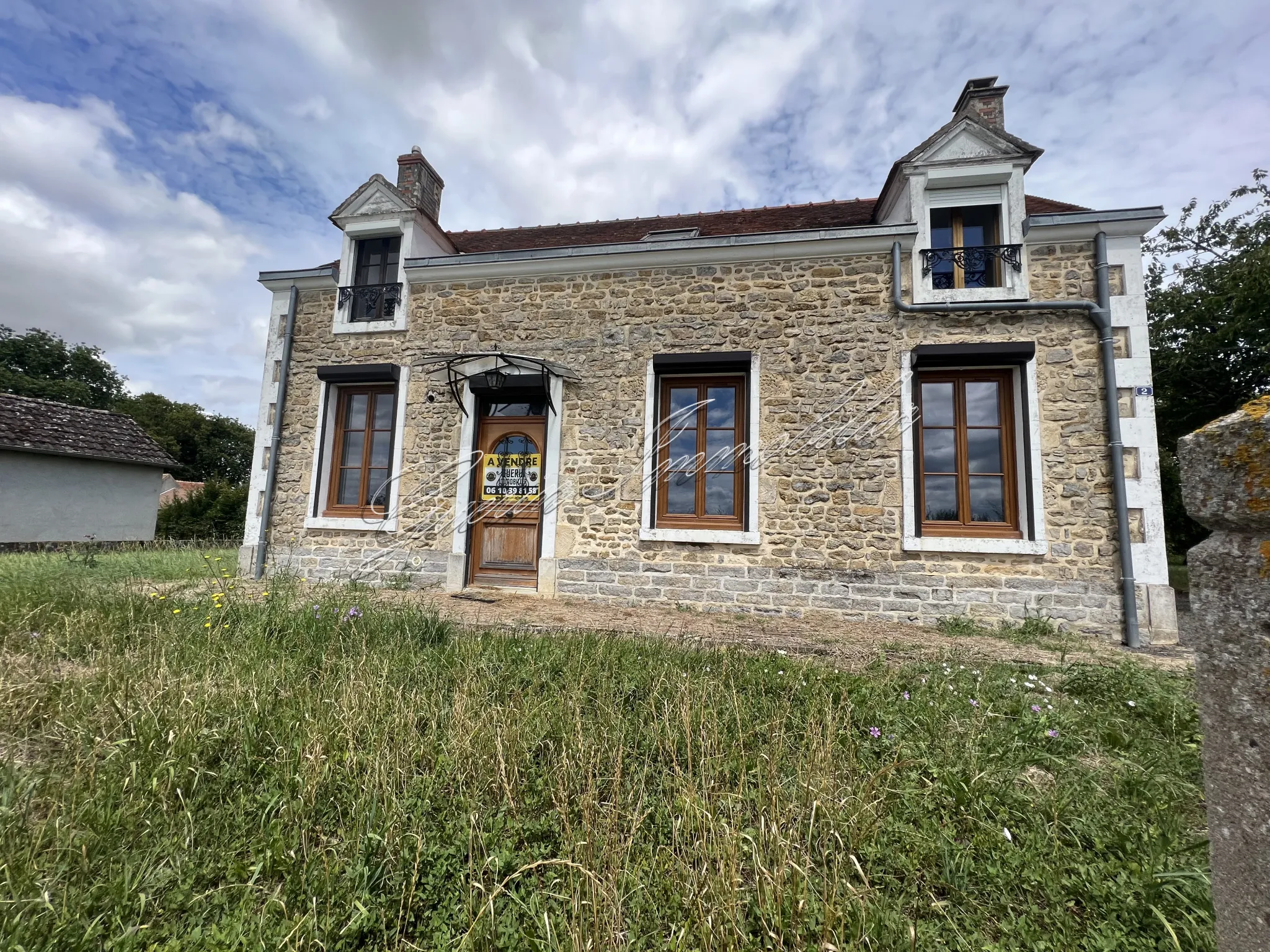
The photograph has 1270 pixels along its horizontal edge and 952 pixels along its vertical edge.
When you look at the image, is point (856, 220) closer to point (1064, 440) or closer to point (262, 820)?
point (1064, 440)

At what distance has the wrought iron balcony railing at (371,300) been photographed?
746 centimetres

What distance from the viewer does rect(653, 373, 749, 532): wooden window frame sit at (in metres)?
6.48

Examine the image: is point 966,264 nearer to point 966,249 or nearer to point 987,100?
point 966,249

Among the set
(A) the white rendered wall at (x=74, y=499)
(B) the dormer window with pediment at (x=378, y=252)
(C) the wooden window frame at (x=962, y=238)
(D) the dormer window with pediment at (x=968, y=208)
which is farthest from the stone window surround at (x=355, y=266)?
(A) the white rendered wall at (x=74, y=499)

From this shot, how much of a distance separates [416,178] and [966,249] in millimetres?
7521

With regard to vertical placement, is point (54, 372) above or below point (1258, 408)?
above

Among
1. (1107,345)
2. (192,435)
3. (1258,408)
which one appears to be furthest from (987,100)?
(192,435)

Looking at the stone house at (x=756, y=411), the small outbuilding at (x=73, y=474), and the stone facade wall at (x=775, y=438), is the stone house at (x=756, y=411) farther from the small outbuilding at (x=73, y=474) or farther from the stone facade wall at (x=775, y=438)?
the small outbuilding at (x=73, y=474)

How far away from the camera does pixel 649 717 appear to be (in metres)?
2.66

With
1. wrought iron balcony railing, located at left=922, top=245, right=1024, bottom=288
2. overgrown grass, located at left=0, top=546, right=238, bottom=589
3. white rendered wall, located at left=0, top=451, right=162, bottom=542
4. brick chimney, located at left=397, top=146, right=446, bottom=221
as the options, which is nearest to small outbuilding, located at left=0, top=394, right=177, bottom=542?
white rendered wall, located at left=0, top=451, right=162, bottom=542

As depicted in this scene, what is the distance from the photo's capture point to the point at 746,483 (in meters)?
6.42

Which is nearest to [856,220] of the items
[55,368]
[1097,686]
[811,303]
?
[811,303]

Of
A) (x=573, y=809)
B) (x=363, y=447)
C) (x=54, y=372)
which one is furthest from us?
(x=54, y=372)

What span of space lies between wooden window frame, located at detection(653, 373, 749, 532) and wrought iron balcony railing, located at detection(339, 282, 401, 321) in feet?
12.9
